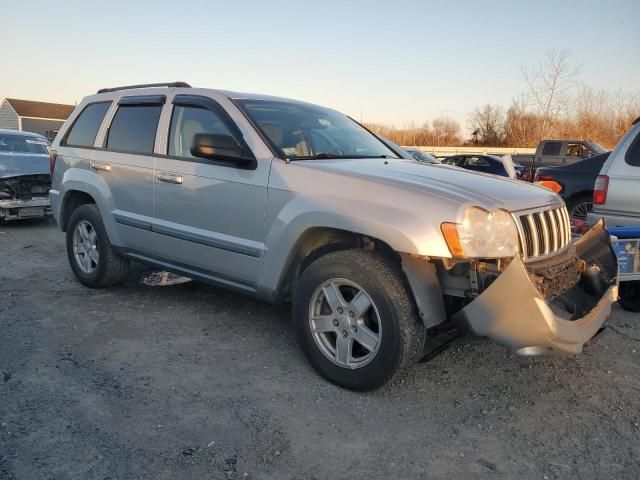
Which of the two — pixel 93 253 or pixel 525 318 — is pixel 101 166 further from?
pixel 525 318

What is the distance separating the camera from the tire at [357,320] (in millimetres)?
3088

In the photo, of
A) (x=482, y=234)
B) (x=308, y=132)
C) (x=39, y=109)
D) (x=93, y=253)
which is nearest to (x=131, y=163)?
(x=93, y=253)

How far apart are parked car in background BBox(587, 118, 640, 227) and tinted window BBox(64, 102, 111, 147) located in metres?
4.91

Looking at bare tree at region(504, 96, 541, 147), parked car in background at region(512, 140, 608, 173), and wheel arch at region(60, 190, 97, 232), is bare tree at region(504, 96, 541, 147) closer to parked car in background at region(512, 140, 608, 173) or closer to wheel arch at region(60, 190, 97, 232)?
parked car in background at region(512, 140, 608, 173)

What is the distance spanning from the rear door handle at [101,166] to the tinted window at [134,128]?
0.16 meters

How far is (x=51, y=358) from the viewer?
3738 millimetres

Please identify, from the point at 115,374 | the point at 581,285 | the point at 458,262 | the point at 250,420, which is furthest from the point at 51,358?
the point at 581,285

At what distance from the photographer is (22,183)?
9.42 meters

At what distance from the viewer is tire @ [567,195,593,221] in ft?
27.3

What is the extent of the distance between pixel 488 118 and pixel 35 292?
46.8 m

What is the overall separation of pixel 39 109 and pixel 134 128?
61.8 meters

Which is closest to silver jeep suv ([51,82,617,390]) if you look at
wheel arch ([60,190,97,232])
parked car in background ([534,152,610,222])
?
wheel arch ([60,190,97,232])

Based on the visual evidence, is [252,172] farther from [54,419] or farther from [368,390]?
[54,419]

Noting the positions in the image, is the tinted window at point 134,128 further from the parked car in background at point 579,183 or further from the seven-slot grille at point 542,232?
the parked car in background at point 579,183
